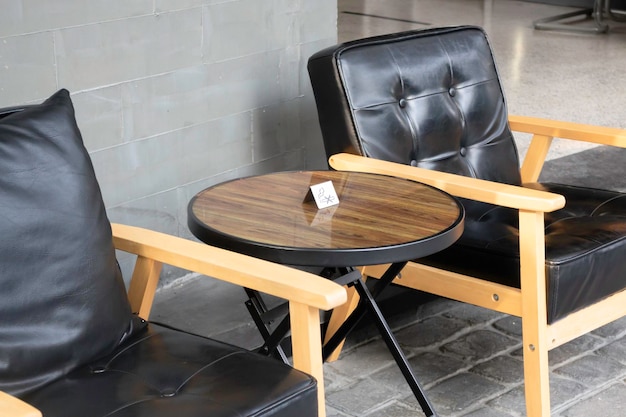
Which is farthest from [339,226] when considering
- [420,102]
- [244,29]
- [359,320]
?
[244,29]

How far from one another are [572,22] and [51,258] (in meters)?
7.83

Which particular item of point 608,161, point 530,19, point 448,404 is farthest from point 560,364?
point 530,19

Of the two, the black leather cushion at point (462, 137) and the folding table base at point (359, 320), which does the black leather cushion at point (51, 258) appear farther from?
the black leather cushion at point (462, 137)

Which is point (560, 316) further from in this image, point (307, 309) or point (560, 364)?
point (307, 309)

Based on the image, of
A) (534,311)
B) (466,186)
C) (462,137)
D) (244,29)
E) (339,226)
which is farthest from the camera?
(244,29)

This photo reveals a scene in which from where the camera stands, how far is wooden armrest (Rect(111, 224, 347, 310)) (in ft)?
5.94

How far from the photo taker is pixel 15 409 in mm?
1405

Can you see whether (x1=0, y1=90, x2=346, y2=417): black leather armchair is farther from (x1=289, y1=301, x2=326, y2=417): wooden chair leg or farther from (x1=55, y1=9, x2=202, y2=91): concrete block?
(x1=55, y1=9, x2=202, y2=91): concrete block

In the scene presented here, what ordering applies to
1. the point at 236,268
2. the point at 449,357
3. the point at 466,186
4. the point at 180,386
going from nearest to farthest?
the point at 180,386 → the point at 236,268 → the point at 466,186 → the point at 449,357

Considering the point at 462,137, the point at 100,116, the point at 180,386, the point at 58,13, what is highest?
the point at 58,13

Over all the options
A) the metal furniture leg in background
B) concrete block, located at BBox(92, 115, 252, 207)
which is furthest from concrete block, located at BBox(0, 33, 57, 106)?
the metal furniture leg in background

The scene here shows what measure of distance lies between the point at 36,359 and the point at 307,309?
1.64 feet

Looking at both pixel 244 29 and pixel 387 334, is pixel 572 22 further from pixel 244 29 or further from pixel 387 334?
pixel 387 334

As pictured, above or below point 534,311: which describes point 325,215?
above
